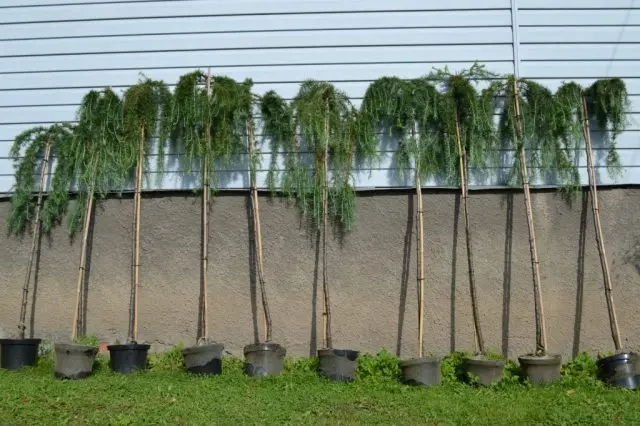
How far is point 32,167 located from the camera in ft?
23.1

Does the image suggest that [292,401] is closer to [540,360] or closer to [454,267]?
[540,360]

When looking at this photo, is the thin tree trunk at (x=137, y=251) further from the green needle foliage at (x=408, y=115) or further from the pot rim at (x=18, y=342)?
the green needle foliage at (x=408, y=115)

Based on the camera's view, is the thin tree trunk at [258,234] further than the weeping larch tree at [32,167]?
No

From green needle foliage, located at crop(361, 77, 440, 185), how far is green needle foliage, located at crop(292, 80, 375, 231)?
7.2 inches

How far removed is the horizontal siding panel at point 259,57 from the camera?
7.04m

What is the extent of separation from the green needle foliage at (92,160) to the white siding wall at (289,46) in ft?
1.07

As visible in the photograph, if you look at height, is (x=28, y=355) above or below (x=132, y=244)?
below

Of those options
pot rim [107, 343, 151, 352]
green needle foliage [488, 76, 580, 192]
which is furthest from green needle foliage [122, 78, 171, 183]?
green needle foliage [488, 76, 580, 192]

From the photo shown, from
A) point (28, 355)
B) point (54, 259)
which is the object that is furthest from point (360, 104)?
point (28, 355)

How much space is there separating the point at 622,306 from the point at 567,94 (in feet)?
7.79

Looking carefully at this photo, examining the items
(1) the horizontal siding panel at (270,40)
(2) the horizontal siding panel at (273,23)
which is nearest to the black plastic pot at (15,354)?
(1) the horizontal siding panel at (270,40)

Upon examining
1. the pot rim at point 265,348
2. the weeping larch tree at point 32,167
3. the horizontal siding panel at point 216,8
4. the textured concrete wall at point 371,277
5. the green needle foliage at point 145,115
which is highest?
the horizontal siding panel at point 216,8

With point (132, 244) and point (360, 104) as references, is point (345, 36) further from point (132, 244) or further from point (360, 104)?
point (132, 244)

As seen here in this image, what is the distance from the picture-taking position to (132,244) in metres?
6.77
